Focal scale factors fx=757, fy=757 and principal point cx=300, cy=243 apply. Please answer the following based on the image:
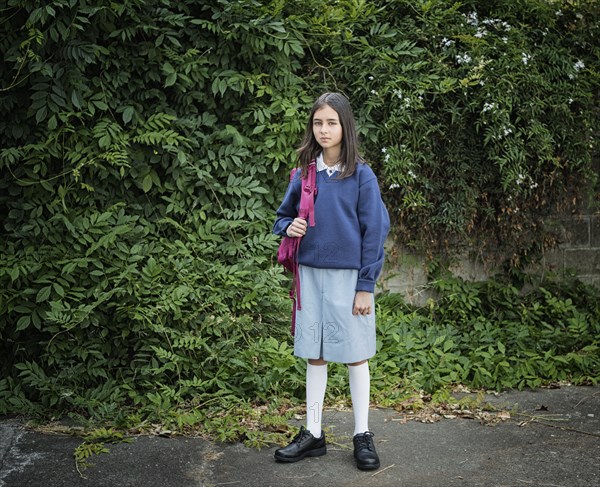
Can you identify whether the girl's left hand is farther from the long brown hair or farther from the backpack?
the long brown hair

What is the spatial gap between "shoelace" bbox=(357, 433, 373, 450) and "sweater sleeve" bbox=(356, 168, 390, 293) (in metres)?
0.73

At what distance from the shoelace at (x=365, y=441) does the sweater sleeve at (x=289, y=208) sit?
42.0 inches

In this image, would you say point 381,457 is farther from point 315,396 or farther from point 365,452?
point 315,396

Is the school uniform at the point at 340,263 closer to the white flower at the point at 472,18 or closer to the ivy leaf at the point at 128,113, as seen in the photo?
the ivy leaf at the point at 128,113

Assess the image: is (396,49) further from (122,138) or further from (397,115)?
(122,138)

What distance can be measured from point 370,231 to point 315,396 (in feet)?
2.83

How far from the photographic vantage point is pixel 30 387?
4.64 metres

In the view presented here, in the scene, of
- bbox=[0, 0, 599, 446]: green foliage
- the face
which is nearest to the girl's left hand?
the face

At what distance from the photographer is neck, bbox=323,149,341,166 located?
3.69 meters

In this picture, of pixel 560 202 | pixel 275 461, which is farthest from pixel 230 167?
pixel 560 202

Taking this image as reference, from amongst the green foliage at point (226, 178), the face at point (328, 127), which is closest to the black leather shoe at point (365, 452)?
the green foliage at point (226, 178)

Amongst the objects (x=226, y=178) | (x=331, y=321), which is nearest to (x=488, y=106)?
(x=226, y=178)

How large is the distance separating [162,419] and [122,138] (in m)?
1.73

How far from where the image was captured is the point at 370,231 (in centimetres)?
359
